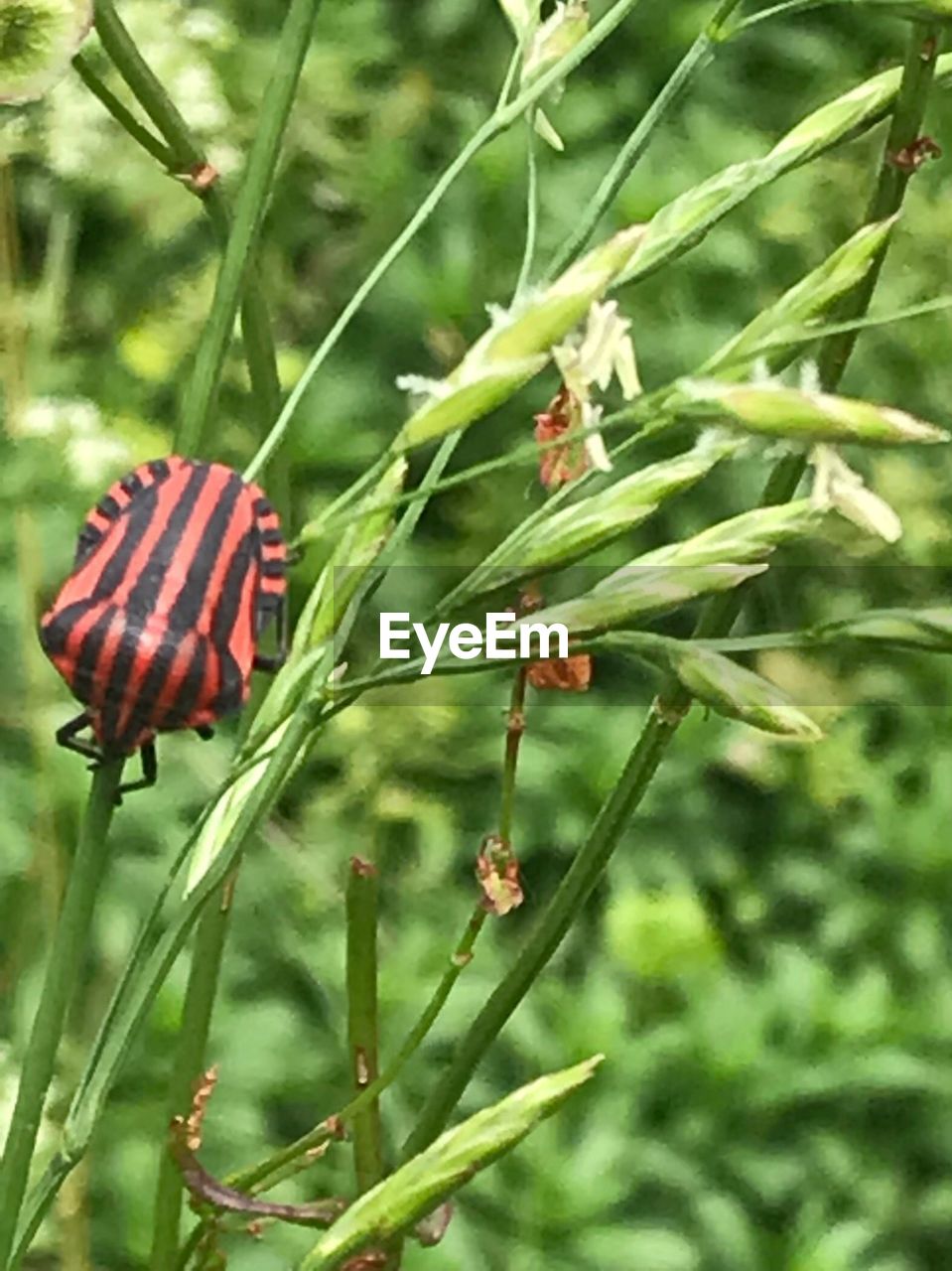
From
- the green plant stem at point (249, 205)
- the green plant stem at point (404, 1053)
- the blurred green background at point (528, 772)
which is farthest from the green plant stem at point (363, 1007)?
the blurred green background at point (528, 772)

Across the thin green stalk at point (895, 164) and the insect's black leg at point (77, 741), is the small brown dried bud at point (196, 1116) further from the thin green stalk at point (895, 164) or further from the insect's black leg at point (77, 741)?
the thin green stalk at point (895, 164)

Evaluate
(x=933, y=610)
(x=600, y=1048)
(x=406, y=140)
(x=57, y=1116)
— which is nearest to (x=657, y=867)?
(x=600, y=1048)

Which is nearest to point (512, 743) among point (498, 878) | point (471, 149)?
point (498, 878)

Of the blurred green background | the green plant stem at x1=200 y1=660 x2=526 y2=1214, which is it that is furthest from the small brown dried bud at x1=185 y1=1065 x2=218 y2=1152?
the blurred green background

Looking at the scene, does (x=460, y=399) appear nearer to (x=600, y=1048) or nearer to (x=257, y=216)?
(x=257, y=216)

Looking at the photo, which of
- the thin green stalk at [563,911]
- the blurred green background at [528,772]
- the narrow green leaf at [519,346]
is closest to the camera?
the narrow green leaf at [519,346]

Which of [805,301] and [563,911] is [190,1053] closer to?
[563,911]

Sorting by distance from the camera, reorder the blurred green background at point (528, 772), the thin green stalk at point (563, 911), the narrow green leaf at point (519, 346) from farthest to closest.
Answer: the blurred green background at point (528, 772)
the thin green stalk at point (563, 911)
the narrow green leaf at point (519, 346)
